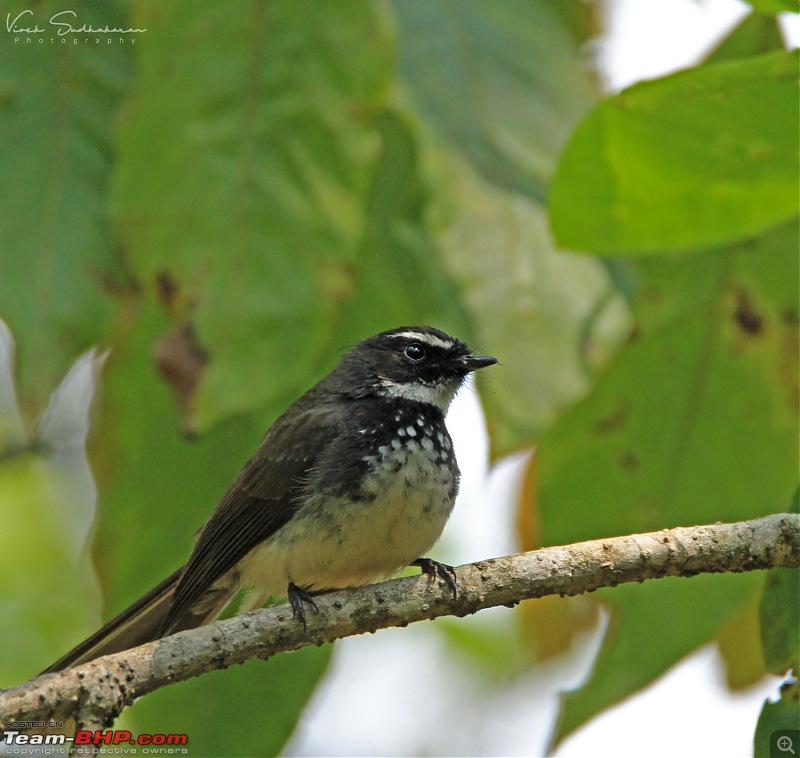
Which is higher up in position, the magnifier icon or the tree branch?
the tree branch

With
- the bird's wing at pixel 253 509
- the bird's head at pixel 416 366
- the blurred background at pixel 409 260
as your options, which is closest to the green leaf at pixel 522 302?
the blurred background at pixel 409 260

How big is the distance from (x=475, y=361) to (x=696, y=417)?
3.96 ft

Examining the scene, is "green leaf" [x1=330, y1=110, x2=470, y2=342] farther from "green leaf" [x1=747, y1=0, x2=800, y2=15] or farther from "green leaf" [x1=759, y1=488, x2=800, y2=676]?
"green leaf" [x1=759, y1=488, x2=800, y2=676]

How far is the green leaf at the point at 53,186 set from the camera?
10.1 ft

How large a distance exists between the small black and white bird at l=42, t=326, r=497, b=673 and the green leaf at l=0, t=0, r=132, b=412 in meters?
1.33

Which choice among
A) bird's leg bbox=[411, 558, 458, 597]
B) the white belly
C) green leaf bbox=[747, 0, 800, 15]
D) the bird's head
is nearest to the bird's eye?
the bird's head

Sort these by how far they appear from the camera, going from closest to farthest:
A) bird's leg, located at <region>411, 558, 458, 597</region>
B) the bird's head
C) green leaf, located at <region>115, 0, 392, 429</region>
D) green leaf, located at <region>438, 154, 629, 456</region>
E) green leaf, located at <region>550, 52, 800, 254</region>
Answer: green leaf, located at <region>550, 52, 800, 254</region> < green leaf, located at <region>115, 0, 392, 429</region> < green leaf, located at <region>438, 154, 629, 456</region> < bird's leg, located at <region>411, 558, 458, 597</region> < the bird's head

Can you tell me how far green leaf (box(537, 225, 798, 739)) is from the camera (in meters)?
4.16

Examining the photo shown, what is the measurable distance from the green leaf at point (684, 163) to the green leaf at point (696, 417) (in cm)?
103

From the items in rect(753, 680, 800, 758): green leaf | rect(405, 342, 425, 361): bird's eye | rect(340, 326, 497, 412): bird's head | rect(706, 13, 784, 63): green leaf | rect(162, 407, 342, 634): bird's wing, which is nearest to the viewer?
rect(753, 680, 800, 758): green leaf

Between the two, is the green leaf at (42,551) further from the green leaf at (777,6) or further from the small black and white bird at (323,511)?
the green leaf at (777,6)

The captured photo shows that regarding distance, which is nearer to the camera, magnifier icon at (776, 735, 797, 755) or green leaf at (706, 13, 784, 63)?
magnifier icon at (776, 735, 797, 755)

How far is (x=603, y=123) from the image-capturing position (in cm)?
300

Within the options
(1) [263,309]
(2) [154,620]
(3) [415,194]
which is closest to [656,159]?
(3) [415,194]
